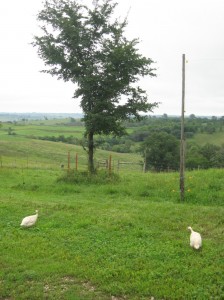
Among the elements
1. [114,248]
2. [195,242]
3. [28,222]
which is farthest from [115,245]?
[28,222]

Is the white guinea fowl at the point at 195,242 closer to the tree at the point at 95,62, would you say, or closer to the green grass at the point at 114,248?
the green grass at the point at 114,248

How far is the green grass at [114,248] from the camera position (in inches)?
304

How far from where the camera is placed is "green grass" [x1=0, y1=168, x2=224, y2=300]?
Answer: 7715 millimetres

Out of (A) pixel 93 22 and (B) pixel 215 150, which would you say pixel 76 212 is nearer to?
(A) pixel 93 22

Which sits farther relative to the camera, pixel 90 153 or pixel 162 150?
pixel 162 150

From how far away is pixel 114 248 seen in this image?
32.4ft

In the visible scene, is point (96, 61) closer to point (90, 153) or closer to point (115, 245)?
point (90, 153)

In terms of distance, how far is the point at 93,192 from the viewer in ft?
63.0

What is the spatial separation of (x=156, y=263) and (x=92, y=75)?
15.3 meters

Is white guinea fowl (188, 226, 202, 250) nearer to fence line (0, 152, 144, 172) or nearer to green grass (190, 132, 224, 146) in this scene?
fence line (0, 152, 144, 172)

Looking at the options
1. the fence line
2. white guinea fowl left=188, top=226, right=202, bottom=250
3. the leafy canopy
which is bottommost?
the fence line

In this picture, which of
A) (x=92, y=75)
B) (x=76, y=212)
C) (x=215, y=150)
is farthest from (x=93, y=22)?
(x=215, y=150)

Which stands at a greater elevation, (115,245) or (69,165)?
(69,165)

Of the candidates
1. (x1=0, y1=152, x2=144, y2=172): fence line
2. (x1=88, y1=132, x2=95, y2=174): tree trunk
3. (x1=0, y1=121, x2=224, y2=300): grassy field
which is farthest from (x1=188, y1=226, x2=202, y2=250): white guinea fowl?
(x1=88, y1=132, x2=95, y2=174): tree trunk
